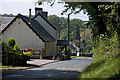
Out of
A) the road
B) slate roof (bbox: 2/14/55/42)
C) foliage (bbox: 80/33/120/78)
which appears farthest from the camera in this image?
slate roof (bbox: 2/14/55/42)

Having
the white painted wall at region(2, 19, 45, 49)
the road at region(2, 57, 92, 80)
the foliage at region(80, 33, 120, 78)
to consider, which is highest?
the white painted wall at region(2, 19, 45, 49)

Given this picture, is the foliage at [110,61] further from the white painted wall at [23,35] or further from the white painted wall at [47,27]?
the white painted wall at [47,27]

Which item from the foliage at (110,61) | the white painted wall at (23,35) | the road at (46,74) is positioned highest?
the white painted wall at (23,35)

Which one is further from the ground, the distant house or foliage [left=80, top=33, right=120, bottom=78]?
the distant house

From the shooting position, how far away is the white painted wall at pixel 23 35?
3872 cm

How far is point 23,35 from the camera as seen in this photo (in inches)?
1542

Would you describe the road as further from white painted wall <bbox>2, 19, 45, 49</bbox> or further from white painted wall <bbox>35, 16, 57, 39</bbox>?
white painted wall <bbox>35, 16, 57, 39</bbox>

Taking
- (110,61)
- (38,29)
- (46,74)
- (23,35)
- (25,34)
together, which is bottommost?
(46,74)

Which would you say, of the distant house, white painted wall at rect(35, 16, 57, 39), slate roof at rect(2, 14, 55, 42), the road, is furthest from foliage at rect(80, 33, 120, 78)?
white painted wall at rect(35, 16, 57, 39)

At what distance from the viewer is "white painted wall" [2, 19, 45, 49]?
1524 inches

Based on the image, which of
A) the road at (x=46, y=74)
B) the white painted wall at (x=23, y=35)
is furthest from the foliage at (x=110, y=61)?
the white painted wall at (x=23, y=35)

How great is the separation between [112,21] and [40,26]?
3563 centimetres

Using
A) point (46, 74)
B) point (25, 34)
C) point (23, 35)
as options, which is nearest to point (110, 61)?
point (46, 74)

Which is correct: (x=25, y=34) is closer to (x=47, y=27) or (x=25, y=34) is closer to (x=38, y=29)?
(x=38, y=29)
